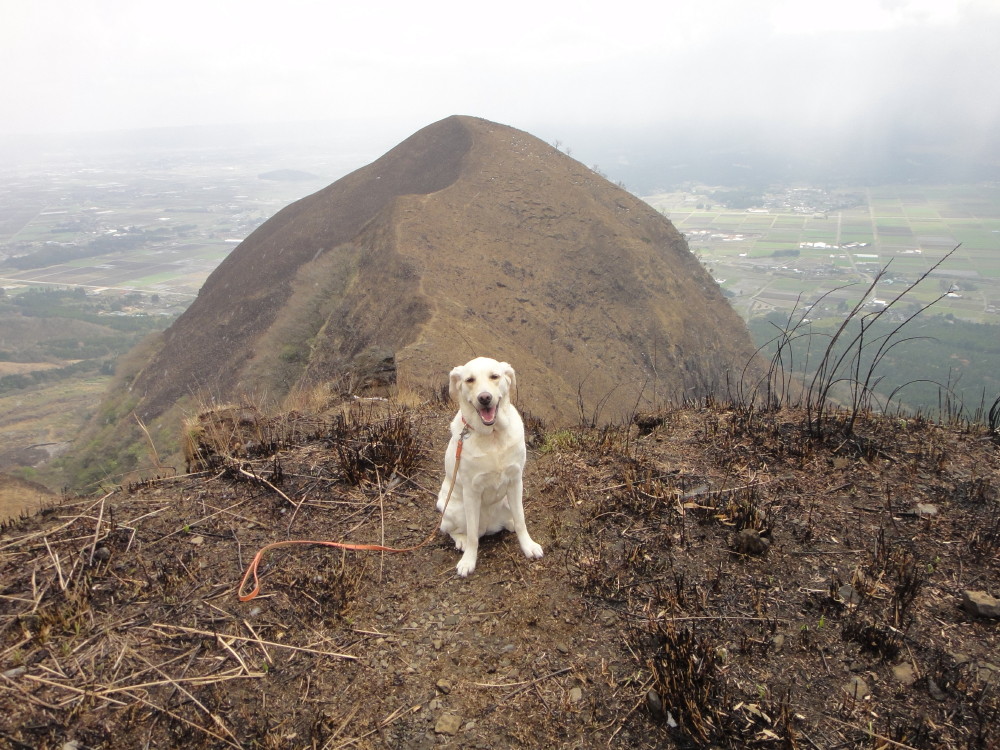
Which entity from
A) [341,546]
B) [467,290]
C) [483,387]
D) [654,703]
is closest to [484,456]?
[483,387]

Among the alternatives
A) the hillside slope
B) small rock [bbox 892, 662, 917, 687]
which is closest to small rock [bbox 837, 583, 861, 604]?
small rock [bbox 892, 662, 917, 687]

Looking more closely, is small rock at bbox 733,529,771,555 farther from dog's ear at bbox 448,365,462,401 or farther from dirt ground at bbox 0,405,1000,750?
dog's ear at bbox 448,365,462,401

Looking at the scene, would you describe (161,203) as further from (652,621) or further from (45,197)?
(652,621)

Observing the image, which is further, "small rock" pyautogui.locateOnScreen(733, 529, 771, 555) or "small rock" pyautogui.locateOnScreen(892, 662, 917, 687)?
"small rock" pyautogui.locateOnScreen(733, 529, 771, 555)

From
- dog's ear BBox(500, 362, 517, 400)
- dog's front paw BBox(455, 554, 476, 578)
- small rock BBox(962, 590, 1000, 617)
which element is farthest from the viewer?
dog's front paw BBox(455, 554, 476, 578)

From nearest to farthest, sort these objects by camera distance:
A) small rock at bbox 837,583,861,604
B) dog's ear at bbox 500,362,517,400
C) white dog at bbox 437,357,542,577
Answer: small rock at bbox 837,583,861,604, white dog at bbox 437,357,542,577, dog's ear at bbox 500,362,517,400

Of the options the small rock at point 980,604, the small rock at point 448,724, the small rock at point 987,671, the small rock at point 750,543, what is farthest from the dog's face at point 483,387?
the small rock at point 980,604

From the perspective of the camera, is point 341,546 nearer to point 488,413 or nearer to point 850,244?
point 488,413
